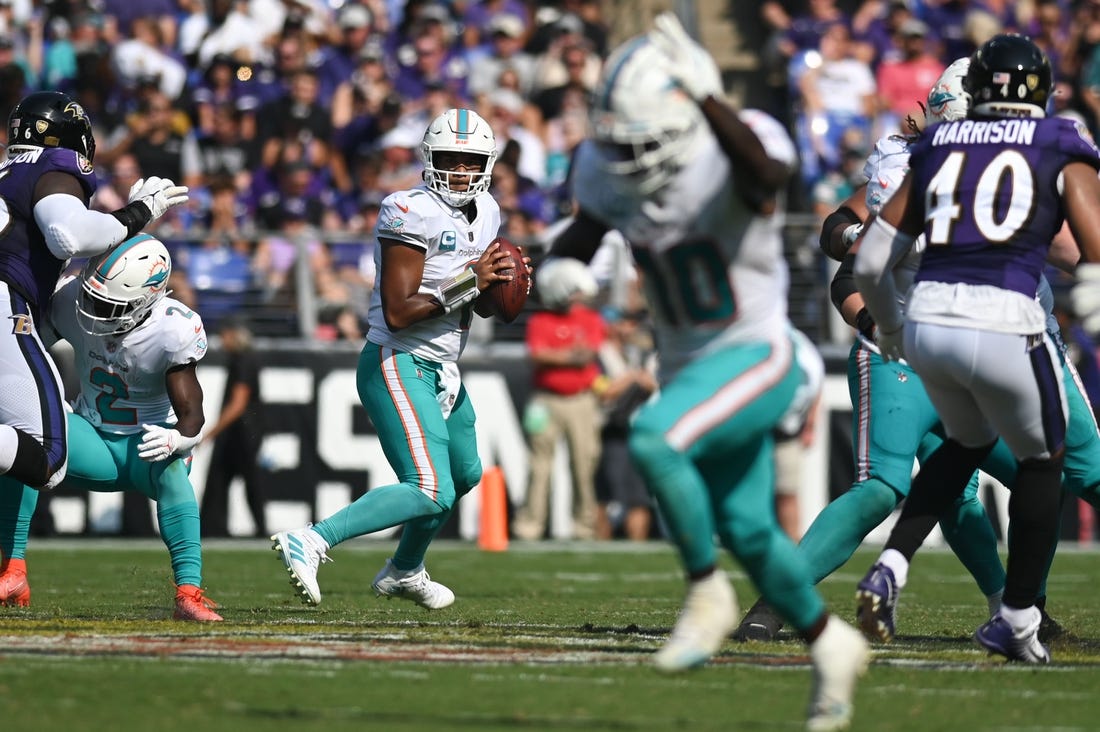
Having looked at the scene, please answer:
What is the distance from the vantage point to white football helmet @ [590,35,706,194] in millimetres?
4680

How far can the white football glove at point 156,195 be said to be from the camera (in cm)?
696

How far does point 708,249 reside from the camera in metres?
4.73

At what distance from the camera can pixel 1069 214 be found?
537cm

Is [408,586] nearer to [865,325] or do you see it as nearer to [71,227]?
[71,227]

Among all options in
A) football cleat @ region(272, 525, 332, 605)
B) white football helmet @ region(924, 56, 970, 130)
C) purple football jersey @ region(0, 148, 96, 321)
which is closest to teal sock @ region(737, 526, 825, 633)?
football cleat @ region(272, 525, 332, 605)

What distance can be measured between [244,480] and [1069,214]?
848 centimetres

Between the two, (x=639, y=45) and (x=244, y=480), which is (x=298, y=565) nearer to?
(x=639, y=45)

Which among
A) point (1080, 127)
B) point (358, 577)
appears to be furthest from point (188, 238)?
point (1080, 127)

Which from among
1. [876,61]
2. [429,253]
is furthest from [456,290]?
[876,61]

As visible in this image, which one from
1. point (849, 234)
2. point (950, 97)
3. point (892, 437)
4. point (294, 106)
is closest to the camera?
Answer: point (892, 437)

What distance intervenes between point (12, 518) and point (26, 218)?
129 centimetres

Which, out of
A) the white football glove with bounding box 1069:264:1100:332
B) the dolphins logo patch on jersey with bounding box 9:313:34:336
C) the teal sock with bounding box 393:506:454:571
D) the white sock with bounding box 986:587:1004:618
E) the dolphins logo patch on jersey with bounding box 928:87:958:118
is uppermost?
the dolphins logo patch on jersey with bounding box 928:87:958:118

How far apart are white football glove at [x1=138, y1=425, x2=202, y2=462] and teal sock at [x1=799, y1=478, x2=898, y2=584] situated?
2.41 m

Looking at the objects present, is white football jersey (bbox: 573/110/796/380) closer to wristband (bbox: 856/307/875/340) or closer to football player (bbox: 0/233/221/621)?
wristband (bbox: 856/307/875/340)
